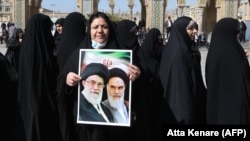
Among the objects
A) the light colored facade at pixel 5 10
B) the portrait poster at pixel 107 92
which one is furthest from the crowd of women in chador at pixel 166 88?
the light colored facade at pixel 5 10

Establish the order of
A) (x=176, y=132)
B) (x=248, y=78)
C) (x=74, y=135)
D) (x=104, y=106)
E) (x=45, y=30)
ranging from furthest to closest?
(x=45, y=30) < (x=248, y=78) < (x=74, y=135) < (x=176, y=132) < (x=104, y=106)

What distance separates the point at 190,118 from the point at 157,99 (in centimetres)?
55

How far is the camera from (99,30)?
10.9 feet

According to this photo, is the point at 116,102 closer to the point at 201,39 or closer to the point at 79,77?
the point at 79,77

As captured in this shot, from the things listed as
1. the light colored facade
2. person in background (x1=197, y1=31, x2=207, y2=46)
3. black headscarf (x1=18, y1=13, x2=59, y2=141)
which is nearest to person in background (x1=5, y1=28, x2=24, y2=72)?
black headscarf (x1=18, y1=13, x2=59, y2=141)

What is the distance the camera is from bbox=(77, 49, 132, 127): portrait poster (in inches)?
123

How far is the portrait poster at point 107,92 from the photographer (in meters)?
3.12

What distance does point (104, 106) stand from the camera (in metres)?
3.17

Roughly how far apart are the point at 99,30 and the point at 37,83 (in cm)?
111

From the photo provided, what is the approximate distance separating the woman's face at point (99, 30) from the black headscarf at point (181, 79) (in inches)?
38.6

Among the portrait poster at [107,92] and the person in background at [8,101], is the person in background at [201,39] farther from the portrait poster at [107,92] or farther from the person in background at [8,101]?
the portrait poster at [107,92]

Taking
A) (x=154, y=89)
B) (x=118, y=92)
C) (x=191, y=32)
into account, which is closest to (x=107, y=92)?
(x=118, y=92)

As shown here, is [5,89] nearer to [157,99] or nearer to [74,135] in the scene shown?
[74,135]

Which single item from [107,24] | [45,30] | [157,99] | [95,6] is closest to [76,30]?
[45,30]
